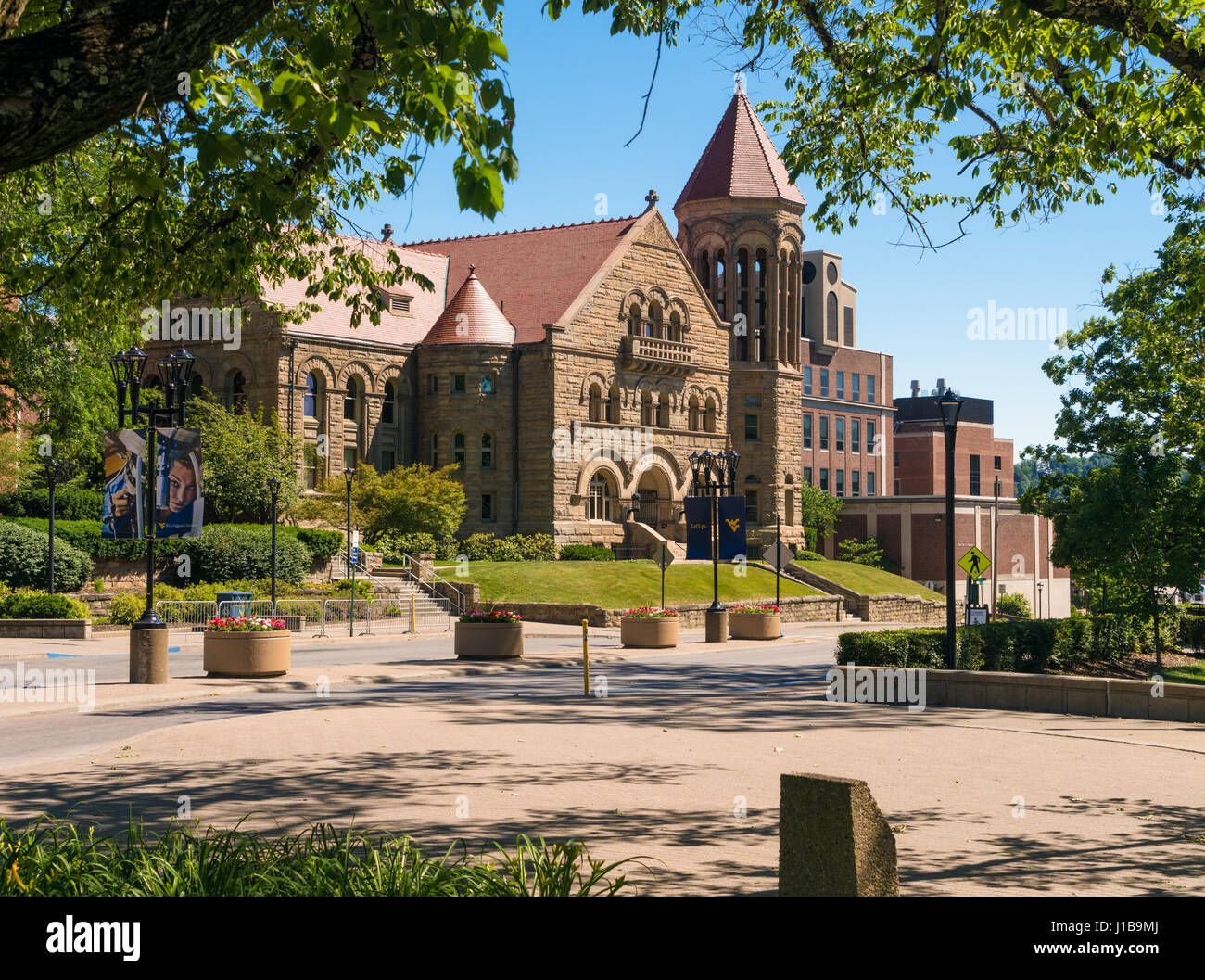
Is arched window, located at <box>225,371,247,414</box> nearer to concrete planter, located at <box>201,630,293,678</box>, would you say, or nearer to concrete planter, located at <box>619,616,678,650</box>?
concrete planter, located at <box>619,616,678,650</box>

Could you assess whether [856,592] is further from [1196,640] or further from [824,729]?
[824,729]

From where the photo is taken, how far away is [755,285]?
68.0 m

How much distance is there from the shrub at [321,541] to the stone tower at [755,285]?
27410 mm

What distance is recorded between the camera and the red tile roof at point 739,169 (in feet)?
216

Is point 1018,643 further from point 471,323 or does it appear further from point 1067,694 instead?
point 471,323

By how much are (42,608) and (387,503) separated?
56.7 feet

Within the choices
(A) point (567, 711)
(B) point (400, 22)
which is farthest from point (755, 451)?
(B) point (400, 22)

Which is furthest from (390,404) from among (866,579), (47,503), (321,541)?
(866,579)

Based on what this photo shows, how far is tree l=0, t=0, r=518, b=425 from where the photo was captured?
5.31 meters

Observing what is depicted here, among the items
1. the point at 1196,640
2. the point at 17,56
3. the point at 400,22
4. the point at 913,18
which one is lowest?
the point at 1196,640

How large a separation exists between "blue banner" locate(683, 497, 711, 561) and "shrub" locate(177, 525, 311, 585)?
14.1 m

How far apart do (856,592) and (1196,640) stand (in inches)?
732

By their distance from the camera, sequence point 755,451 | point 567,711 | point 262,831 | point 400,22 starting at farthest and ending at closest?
point 755,451, point 567,711, point 262,831, point 400,22
